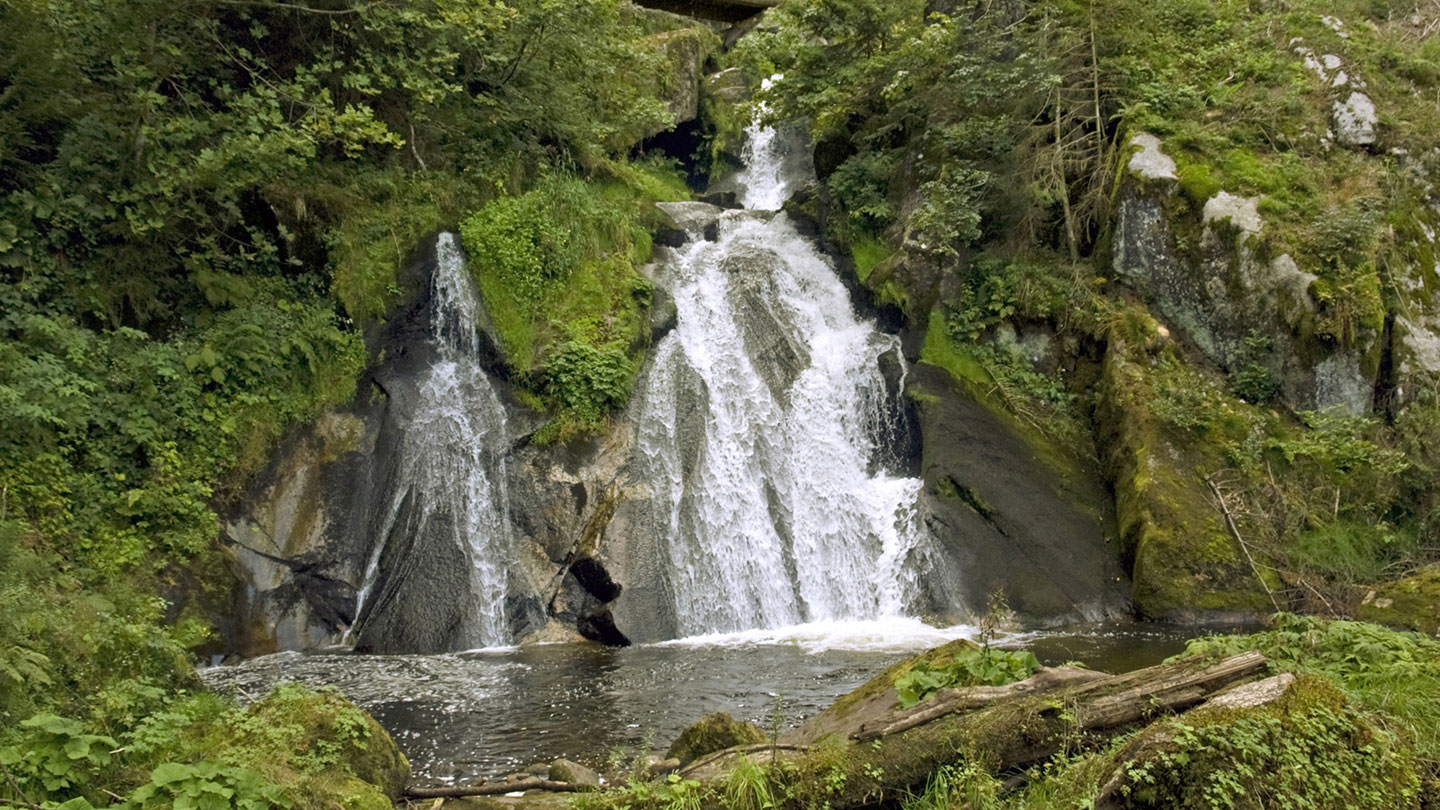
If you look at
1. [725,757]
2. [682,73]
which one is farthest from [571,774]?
[682,73]

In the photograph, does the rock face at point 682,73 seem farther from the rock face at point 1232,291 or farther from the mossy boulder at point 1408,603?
the mossy boulder at point 1408,603

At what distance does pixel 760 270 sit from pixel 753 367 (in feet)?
7.97

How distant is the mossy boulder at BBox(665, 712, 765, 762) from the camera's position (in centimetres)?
472

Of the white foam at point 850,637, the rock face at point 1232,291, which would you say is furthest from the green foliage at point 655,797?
the rock face at point 1232,291

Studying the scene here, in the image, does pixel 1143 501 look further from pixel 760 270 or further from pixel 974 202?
pixel 760 270

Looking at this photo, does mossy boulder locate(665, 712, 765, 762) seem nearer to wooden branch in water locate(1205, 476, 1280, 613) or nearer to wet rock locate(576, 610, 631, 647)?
wet rock locate(576, 610, 631, 647)

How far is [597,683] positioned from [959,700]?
4.99 meters

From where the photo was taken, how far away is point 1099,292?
486 inches

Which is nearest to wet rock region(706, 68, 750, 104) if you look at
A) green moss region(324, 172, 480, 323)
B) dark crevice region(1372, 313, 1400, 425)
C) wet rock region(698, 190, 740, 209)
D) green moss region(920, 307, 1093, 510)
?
wet rock region(698, 190, 740, 209)

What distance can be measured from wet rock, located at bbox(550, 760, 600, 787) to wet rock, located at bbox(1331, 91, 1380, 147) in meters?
13.9

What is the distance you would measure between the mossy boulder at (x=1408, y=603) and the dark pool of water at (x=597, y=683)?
1.68 metres

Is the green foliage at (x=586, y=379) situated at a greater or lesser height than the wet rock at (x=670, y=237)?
lesser

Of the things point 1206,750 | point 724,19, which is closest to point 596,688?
point 1206,750

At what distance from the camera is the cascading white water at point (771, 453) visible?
10.8 meters
